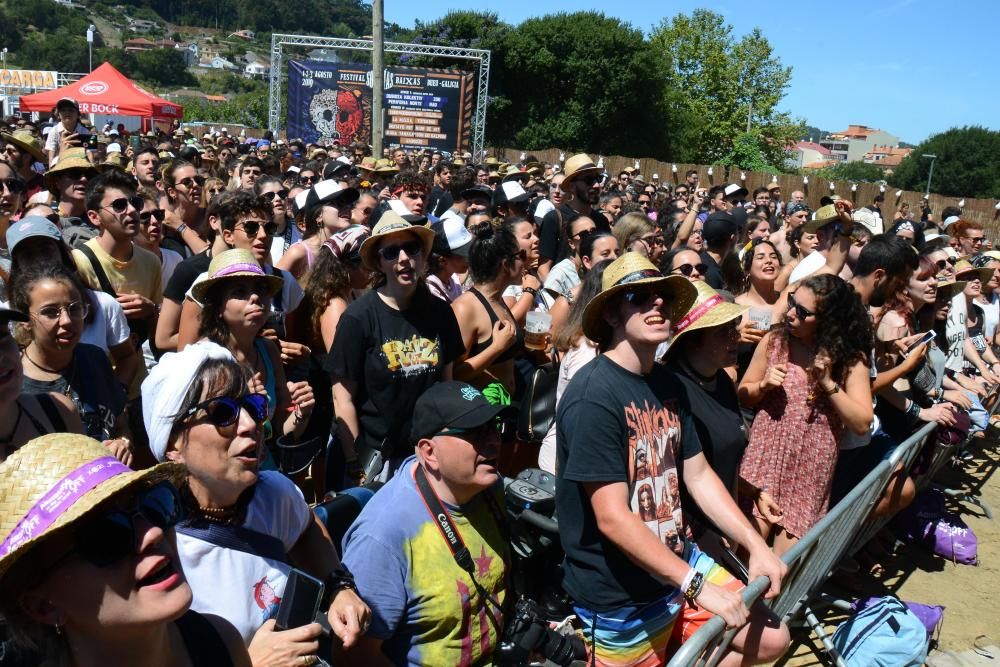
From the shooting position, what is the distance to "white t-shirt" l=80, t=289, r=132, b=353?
364 centimetres

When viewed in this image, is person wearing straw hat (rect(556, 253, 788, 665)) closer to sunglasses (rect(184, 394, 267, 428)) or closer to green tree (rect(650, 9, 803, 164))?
sunglasses (rect(184, 394, 267, 428))

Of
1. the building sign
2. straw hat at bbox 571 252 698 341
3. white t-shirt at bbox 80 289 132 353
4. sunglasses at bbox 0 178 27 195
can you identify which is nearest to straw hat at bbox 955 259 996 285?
straw hat at bbox 571 252 698 341

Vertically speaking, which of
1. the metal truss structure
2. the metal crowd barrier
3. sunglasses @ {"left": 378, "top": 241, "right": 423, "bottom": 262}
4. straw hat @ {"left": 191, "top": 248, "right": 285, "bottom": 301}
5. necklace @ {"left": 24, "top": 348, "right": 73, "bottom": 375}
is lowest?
the metal crowd barrier

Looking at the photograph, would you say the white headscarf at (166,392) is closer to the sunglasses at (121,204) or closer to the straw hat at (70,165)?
the sunglasses at (121,204)

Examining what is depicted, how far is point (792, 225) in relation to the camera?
10.1 m

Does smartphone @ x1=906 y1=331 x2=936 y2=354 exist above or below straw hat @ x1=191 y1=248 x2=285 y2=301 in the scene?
below

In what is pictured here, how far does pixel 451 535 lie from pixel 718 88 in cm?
5641

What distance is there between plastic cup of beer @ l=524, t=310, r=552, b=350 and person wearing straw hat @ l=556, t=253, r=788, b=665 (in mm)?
1981

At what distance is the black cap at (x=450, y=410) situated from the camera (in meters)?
2.59

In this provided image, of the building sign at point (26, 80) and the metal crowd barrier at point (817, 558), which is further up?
the building sign at point (26, 80)

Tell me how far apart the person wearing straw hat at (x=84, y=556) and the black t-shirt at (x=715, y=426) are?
2103 millimetres

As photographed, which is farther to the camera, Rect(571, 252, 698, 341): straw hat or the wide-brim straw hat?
Rect(571, 252, 698, 341): straw hat

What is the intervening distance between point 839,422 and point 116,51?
135 metres

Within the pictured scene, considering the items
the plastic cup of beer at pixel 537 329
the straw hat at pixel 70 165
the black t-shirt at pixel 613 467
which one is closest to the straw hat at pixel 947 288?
the plastic cup of beer at pixel 537 329
